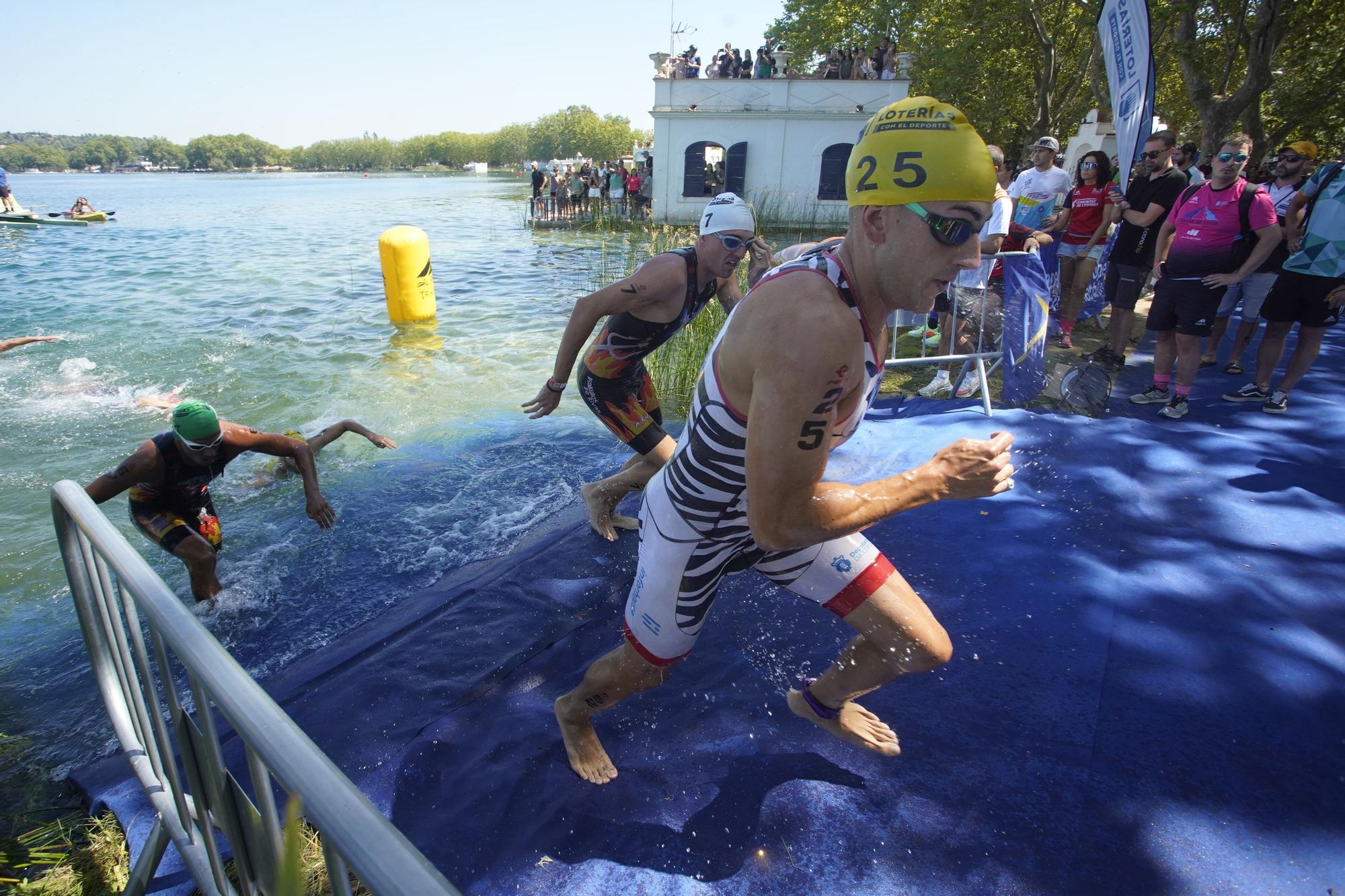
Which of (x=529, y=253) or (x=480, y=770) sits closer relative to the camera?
(x=480, y=770)

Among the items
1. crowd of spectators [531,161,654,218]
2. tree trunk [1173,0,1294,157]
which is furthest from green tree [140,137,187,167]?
tree trunk [1173,0,1294,157]

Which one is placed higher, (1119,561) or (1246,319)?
(1246,319)

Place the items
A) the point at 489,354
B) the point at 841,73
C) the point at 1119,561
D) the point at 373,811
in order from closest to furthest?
1. the point at 373,811
2. the point at 1119,561
3. the point at 489,354
4. the point at 841,73

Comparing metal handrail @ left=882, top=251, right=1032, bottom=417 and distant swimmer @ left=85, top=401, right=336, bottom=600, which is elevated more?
metal handrail @ left=882, top=251, right=1032, bottom=417

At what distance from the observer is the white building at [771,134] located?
23.4 meters

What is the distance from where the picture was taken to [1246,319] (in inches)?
256

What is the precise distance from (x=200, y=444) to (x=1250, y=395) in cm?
762

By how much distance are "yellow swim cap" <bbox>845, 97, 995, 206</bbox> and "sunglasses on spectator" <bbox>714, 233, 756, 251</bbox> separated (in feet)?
5.88

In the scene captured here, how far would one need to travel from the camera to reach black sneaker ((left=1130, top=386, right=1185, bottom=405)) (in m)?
5.89

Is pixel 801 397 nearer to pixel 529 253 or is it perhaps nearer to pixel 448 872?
pixel 448 872

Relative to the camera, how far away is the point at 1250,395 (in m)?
5.79

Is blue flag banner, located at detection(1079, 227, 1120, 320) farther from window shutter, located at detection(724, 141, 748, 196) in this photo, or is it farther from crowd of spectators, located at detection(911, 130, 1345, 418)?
window shutter, located at detection(724, 141, 748, 196)

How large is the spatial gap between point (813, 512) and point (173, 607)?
140 centimetres

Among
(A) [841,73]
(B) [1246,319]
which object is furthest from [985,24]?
(B) [1246,319]
